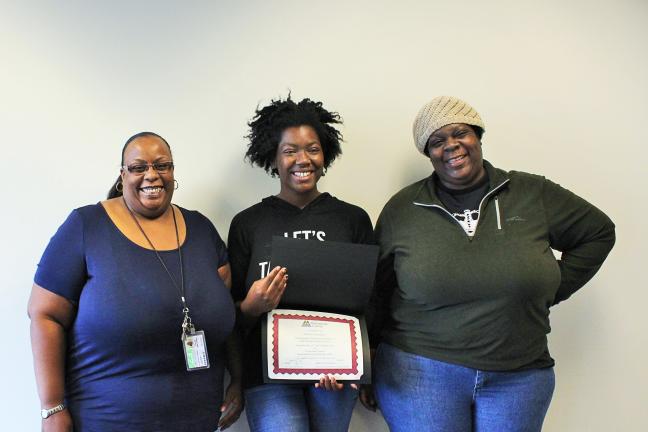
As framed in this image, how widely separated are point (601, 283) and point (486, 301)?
38.7 inches

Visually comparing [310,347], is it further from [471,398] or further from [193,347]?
[471,398]

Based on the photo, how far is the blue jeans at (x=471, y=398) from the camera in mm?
1292

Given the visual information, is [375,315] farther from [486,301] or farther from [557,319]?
[557,319]

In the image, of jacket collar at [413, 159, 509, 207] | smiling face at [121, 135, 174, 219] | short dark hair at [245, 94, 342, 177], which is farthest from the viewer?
short dark hair at [245, 94, 342, 177]

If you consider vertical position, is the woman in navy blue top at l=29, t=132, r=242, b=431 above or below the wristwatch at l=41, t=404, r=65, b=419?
above

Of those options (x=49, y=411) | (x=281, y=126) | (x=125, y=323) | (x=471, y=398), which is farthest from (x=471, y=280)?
(x=49, y=411)

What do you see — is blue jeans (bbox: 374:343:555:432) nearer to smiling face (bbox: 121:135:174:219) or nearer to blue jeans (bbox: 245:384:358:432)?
blue jeans (bbox: 245:384:358:432)

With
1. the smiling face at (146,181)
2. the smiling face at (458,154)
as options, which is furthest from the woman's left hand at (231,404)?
the smiling face at (458,154)

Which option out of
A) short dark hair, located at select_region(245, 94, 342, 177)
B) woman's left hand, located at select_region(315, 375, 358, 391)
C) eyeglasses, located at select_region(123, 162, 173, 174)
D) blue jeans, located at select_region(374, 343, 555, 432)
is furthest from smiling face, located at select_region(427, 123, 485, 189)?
eyeglasses, located at select_region(123, 162, 173, 174)

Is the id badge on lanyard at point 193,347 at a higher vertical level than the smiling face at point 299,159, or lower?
lower

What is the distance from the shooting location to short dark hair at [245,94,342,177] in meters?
1.50

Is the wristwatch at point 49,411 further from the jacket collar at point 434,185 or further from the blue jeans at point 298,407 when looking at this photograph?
the jacket collar at point 434,185

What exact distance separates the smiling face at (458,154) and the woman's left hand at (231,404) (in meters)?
0.99

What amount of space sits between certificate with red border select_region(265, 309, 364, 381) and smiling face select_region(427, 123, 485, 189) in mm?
595
